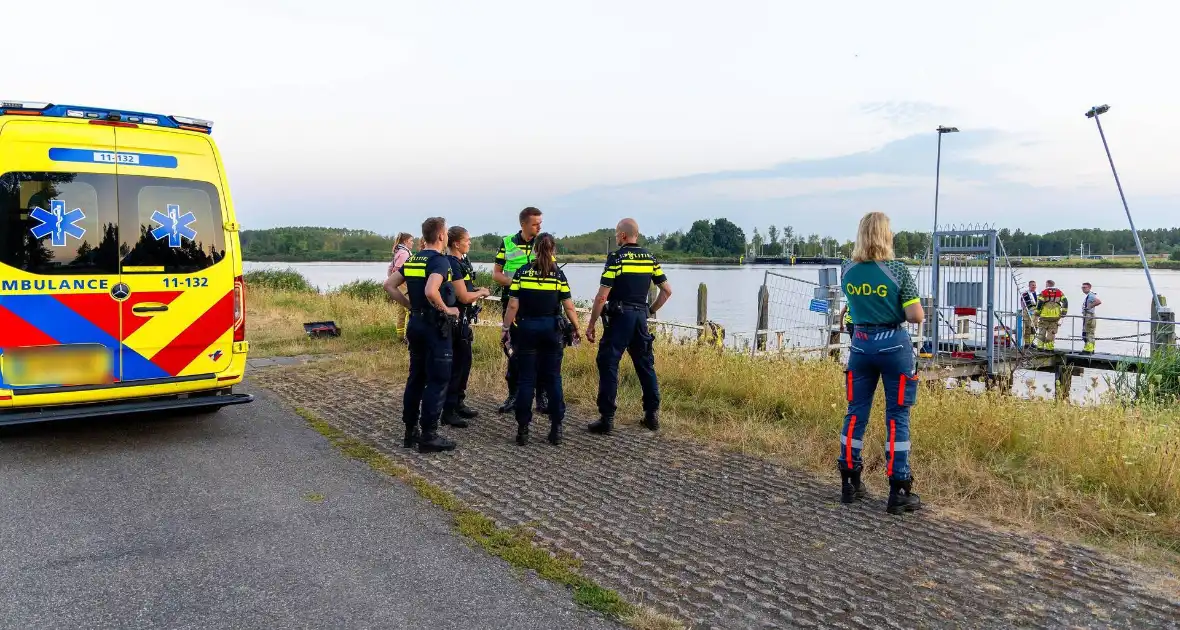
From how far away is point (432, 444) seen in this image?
5.96m

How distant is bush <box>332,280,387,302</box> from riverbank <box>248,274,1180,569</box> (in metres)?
13.1

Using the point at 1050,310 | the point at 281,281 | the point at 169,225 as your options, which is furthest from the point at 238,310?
the point at 281,281

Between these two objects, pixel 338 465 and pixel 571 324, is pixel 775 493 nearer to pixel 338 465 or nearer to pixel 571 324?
pixel 571 324

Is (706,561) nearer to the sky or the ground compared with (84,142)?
nearer to the ground

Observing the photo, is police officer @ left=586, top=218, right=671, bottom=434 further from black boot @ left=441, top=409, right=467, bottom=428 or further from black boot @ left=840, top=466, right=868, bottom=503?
black boot @ left=840, top=466, right=868, bottom=503

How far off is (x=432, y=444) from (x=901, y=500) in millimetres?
3306

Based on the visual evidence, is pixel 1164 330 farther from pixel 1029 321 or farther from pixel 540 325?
pixel 540 325

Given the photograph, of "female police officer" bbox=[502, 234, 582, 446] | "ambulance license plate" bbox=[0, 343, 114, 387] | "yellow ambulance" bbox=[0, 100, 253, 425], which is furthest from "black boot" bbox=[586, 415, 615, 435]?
"ambulance license plate" bbox=[0, 343, 114, 387]

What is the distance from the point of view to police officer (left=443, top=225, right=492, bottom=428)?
6168 mm

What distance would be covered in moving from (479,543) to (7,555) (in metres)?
2.28

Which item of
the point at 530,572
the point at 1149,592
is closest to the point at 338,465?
the point at 530,572

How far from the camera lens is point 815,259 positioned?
35.1 meters

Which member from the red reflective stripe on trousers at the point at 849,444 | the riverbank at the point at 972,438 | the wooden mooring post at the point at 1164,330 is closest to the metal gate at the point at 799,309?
the riverbank at the point at 972,438

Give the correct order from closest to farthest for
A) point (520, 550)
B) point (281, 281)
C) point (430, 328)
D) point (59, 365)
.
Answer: point (520, 550) → point (59, 365) → point (430, 328) → point (281, 281)
